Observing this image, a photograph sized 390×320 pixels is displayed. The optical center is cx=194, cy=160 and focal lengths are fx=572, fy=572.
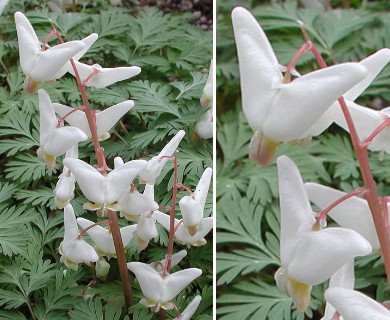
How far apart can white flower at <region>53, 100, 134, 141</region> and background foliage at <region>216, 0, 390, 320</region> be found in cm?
38

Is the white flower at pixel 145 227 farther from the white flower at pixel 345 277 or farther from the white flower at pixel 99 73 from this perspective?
the white flower at pixel 345 277

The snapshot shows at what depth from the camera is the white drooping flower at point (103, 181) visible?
0.80 m

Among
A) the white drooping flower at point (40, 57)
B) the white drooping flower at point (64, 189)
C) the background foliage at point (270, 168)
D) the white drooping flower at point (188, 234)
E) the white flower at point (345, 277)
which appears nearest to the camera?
the white flower at point (345, 277)

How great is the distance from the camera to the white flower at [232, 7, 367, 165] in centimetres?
48

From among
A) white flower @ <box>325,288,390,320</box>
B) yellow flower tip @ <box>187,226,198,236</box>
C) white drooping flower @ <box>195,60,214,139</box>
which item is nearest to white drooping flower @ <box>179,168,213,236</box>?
→ yellow flower tip @ <box>187,226,198,236</box>

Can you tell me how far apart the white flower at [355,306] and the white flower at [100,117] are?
18.7 inches

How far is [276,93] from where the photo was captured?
498 mm

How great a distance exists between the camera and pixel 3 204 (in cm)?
106

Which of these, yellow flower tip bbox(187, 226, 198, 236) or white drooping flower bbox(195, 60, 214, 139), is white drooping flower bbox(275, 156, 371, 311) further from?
white drooping flower bbox(195, 60, 214, 139)

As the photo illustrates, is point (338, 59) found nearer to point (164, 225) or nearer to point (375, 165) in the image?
point (375, 165)

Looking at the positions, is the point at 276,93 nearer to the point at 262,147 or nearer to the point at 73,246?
the point at 262,147

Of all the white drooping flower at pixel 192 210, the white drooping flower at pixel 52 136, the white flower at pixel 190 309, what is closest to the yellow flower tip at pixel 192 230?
the white drooping flower at pixel 192 210

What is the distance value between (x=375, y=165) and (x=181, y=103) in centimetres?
42

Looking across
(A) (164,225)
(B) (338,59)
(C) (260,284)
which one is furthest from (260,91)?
(B) (338,59)
